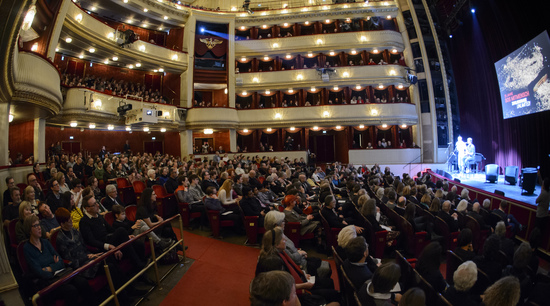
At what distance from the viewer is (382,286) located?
7.39 feet

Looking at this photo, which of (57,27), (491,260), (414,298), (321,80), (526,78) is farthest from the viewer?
(321,80)

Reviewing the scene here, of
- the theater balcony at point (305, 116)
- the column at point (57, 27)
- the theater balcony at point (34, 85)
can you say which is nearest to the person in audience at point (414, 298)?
the theater balcony at point (34, 85)

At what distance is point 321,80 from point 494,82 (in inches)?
344

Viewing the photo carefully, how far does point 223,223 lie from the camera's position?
5.66 metres

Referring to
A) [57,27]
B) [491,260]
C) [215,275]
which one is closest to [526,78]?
[491,260]

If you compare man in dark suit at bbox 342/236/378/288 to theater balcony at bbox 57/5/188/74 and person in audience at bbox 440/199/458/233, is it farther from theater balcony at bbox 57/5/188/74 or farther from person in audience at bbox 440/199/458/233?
theater balcony at bbox 57/5/188/74

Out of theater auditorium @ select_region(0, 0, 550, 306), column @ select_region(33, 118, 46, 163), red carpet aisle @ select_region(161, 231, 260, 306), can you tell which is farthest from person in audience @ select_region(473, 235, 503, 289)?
column @ select_region(33, 118, 46, 163)

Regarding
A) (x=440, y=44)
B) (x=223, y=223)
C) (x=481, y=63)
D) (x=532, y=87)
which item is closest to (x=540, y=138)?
(x=532, y=87)

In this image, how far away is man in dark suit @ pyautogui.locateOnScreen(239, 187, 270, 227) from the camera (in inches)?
209

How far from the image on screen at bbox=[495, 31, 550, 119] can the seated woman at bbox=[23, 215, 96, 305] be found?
523 inches

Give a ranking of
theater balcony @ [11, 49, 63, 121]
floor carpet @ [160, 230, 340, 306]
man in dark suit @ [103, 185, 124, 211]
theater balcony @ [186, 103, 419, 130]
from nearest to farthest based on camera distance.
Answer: floor carpet @ [160, 230, 340, 306], man in dark suit @ [103, 185, 124, 211], theater balcony @ [11, 49, 63, 121], theater balcony @ [186, 103, 419, 130]

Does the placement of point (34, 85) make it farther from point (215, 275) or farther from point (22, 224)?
point (215, 275)

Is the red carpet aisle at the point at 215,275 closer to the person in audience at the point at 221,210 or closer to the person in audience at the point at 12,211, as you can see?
the person in audience at the point at 221,210

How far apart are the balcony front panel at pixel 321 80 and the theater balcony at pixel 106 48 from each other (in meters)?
4.20
